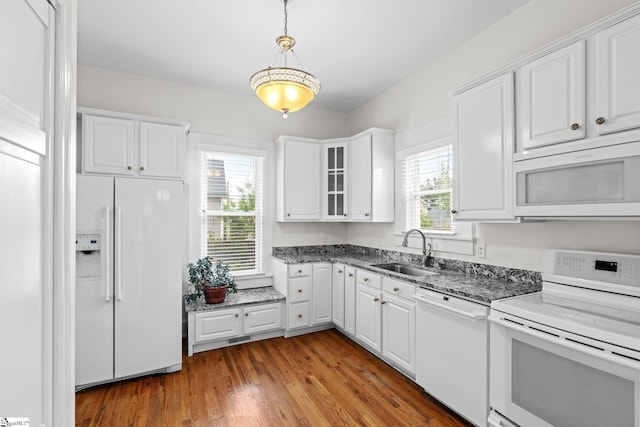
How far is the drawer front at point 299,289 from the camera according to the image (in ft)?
11.9

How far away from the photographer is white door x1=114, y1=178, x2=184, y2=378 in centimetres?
266

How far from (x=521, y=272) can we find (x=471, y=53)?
192 cm

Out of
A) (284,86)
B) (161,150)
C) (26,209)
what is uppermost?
(284,86)

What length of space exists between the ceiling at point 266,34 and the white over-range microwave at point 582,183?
1365mm

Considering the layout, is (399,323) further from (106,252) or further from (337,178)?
(106,252)

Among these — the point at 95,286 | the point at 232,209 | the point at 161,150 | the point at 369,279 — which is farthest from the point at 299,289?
the point at 161,150

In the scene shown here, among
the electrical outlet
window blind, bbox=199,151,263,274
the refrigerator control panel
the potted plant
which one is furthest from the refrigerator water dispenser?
the electrical outlet

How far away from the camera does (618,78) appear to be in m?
1.56

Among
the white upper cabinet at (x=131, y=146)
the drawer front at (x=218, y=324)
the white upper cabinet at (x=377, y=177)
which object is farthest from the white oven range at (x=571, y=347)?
the white upper cabinet at (x=131, y=146)

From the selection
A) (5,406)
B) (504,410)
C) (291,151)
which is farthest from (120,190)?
(504,410)

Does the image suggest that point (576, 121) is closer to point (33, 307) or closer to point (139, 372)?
point (33, 307)

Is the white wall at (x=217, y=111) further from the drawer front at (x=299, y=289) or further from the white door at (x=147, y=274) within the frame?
the white door at (x=147, y=274)

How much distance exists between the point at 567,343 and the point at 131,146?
3.37 meters

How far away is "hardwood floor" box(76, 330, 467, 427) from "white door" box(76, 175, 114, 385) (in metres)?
0.23
